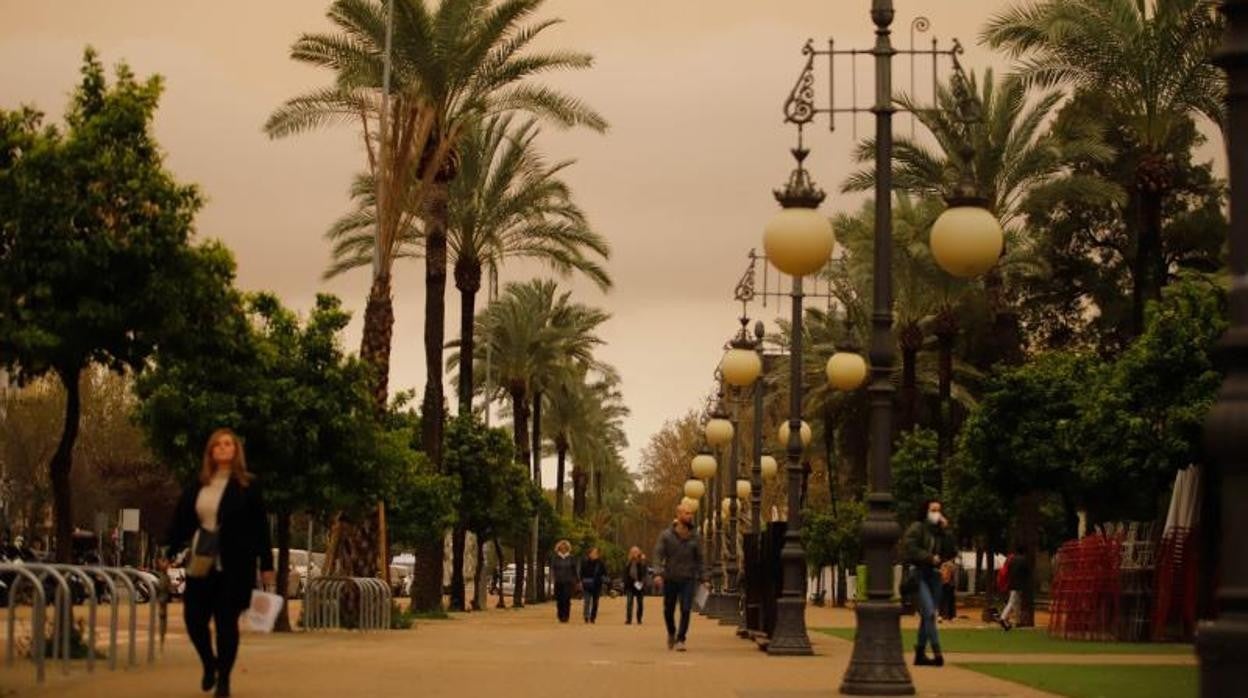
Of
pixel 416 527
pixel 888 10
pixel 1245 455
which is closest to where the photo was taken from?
pixel 1245 455

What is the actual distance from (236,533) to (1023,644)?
1972 centimetres

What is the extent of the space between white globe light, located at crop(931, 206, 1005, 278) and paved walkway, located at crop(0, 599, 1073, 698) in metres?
3.58

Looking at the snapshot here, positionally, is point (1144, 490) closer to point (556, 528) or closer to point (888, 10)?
point (888, 10)

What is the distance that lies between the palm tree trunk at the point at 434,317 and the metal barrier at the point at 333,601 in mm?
8331

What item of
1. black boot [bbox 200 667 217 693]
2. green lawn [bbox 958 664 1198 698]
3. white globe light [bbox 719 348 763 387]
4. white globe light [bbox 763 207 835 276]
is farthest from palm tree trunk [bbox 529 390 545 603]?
black boot [bbox 200 667 217 693]

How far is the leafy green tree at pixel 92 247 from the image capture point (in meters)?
19.2

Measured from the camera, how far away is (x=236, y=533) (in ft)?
46.2

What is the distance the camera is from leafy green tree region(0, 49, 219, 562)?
62.9ft

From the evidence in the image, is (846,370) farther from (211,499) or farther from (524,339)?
(524,339)

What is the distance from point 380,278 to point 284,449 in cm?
628

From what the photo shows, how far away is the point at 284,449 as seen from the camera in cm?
3056

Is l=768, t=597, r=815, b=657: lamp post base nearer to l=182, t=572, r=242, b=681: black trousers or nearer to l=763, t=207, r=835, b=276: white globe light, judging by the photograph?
l=763, t=207, r=835, b=276: white globe light

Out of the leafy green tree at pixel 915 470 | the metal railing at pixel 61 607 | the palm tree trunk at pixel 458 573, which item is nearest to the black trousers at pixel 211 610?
the metal railing at pixel 61 607

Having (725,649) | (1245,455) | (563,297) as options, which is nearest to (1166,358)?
(725,649)
